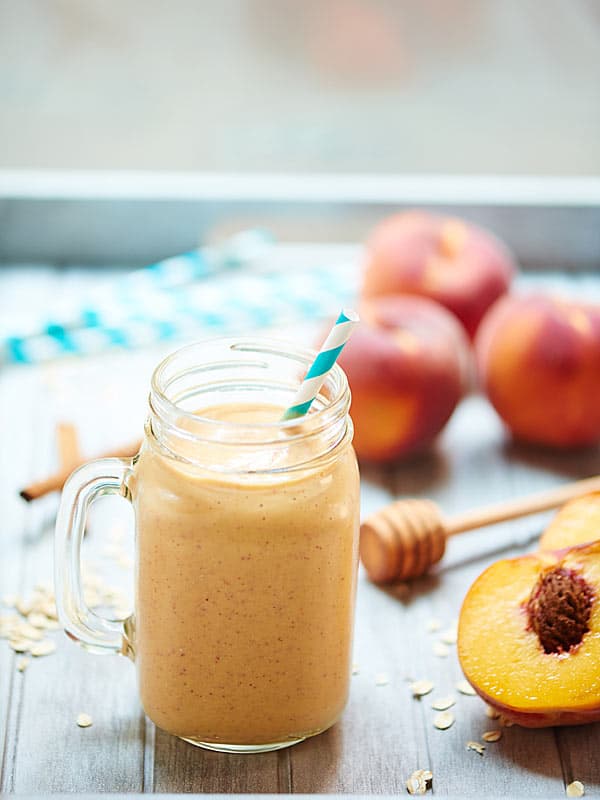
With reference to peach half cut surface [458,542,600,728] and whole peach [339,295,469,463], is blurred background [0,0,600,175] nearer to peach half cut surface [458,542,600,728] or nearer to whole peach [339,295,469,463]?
whole peach [339,295,469,463]

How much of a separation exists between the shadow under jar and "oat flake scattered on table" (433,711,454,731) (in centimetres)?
7

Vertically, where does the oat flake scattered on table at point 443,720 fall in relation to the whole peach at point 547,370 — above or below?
below

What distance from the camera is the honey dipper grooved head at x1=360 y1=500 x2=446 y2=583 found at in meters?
0.78

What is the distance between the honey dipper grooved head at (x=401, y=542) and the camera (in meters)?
0.78

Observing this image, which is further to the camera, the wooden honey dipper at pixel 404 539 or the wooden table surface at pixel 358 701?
the wooden honey dipper at pixel 404 539

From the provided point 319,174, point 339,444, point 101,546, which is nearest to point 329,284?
point 319,174

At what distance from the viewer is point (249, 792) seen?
2.03 ft

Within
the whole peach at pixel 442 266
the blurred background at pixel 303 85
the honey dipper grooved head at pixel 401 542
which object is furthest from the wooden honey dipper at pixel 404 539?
the blurred background at pixel 303 85

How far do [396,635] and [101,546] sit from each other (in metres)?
0.24

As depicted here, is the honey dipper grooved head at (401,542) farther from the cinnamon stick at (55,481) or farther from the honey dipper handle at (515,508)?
the cinnamon stick at (55,481)

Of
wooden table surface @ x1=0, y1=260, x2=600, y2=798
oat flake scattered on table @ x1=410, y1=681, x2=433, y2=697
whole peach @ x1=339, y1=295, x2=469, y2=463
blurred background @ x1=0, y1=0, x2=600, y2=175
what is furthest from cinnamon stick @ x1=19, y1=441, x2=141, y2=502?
blurred background @ x1=0, y1=0, x2=600, y2=175

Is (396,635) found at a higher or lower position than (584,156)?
lower

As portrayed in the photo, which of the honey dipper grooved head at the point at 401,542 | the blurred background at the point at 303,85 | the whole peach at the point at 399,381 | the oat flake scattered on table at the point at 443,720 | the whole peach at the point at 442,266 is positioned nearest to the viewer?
the oat flake scattered on table at the point at 443,720

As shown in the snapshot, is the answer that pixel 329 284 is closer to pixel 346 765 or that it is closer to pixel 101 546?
pixel 101 546
